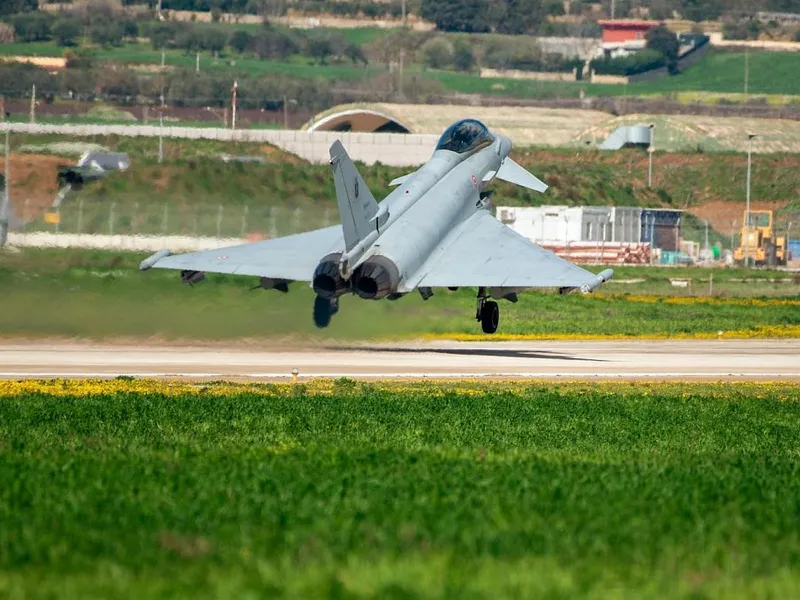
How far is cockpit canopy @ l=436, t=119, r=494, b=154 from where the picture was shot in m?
42.7

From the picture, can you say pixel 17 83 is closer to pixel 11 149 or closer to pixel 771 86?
pixel 11 149

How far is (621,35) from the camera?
180250 mm

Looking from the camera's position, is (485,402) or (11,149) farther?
(11,149)

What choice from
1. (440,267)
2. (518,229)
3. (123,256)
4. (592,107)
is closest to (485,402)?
(440,267)

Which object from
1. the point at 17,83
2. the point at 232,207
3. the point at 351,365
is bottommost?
the point at 351,365

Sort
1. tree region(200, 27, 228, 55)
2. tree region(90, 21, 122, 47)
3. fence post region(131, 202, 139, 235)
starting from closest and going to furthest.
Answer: fence post region(131, 202, 139, 235) < tree region(90, 21, 122, 47) < tree region(200, 27, 228, 55)

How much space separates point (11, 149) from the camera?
5650 centimetres

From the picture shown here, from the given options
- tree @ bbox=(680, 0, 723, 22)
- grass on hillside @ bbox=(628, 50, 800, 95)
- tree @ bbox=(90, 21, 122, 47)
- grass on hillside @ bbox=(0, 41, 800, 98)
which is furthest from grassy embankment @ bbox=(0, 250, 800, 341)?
tree @ bbox=(680, 0, 723, 22)

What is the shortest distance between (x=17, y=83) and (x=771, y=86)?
81601 millimetres

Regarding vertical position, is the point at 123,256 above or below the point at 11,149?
below

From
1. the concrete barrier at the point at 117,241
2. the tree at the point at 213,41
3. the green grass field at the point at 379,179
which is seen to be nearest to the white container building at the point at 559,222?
the green grass field at the point at 379,179

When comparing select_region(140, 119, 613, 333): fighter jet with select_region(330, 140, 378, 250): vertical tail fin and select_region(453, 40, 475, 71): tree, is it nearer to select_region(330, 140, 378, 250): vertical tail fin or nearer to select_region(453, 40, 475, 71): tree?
select_region(330, 140, 378, 250): vertical tail fin

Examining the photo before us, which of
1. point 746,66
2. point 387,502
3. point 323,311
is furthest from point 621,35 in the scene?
point 387,502

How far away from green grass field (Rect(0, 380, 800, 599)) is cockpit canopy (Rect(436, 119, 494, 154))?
59.2 feet
